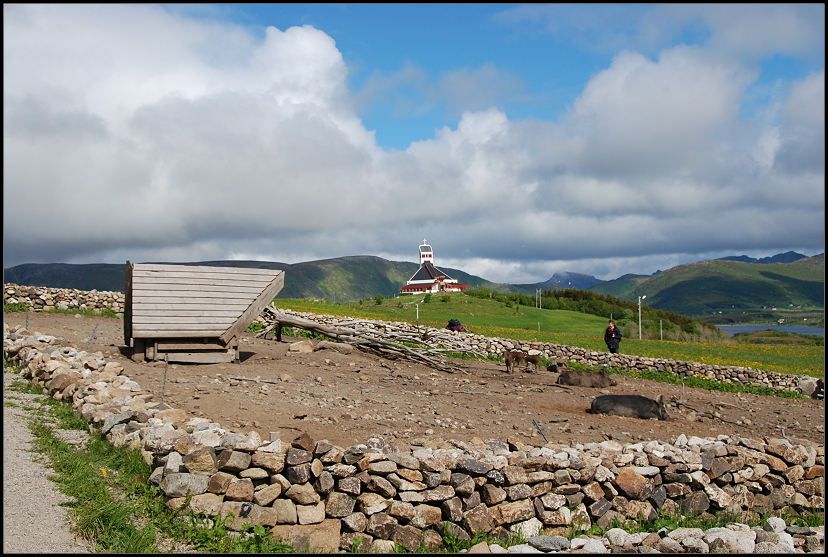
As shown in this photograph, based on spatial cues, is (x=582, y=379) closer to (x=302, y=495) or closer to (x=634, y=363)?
(x=634, y=363)

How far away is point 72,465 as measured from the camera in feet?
23.5

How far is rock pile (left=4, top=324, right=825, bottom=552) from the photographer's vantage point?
628cm

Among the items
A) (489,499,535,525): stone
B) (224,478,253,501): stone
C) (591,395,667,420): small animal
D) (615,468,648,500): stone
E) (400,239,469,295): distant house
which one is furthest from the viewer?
(400,239,469,295): distant house

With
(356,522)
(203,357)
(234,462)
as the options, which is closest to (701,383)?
(203,357)

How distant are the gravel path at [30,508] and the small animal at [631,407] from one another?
1062 centimetres

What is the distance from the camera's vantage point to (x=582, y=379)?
17672 millimetres

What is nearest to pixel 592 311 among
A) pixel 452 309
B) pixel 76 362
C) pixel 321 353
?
pixel 452 309

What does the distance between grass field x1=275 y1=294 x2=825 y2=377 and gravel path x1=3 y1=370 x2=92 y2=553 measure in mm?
24016

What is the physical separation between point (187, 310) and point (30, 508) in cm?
926

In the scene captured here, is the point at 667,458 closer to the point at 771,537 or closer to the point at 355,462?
the point at 771,537

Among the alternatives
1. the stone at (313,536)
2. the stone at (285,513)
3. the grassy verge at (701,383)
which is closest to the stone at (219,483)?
the stone at (285,513)

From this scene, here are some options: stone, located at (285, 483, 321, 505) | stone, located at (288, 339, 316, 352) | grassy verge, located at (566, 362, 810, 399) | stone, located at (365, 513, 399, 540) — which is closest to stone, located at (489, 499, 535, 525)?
stone, located at (365, 513, 399, 540)

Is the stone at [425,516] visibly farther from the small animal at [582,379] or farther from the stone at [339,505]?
the small animal at [582,379]

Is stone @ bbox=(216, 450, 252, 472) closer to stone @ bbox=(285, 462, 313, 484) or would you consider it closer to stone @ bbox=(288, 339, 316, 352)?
stone @ bbox=(285, 462, 313, 484)
